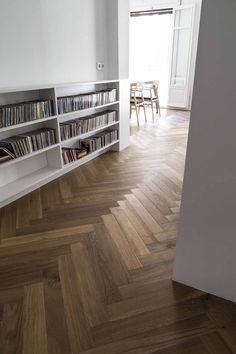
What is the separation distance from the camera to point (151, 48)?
311 inches

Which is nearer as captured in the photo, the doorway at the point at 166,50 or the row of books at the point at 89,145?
the row of books at the point at 89,145

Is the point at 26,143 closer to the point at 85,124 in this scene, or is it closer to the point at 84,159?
the point at 85,124

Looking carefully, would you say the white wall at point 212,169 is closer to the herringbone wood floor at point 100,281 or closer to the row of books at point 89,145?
the herringbone wood floor at point 100,281

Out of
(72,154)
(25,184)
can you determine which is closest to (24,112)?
(25,184)

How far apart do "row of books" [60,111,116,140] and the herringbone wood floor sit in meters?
0.74

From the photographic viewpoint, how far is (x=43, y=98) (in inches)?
112

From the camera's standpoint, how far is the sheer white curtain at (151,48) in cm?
751

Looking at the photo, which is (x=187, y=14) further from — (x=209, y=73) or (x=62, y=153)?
(x=209, y=73)

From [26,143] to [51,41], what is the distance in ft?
4.17

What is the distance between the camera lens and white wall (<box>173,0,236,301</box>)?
1112mm

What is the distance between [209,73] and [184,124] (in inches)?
199

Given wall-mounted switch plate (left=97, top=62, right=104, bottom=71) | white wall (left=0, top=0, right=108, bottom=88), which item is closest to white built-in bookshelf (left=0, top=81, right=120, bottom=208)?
white wall (left=0, top=0, right=108, bottom=88)

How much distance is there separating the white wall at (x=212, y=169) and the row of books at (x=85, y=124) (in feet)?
6.86

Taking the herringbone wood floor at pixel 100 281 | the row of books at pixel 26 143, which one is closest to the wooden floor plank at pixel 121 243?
the herringbone wood floor at pixel 100 281
